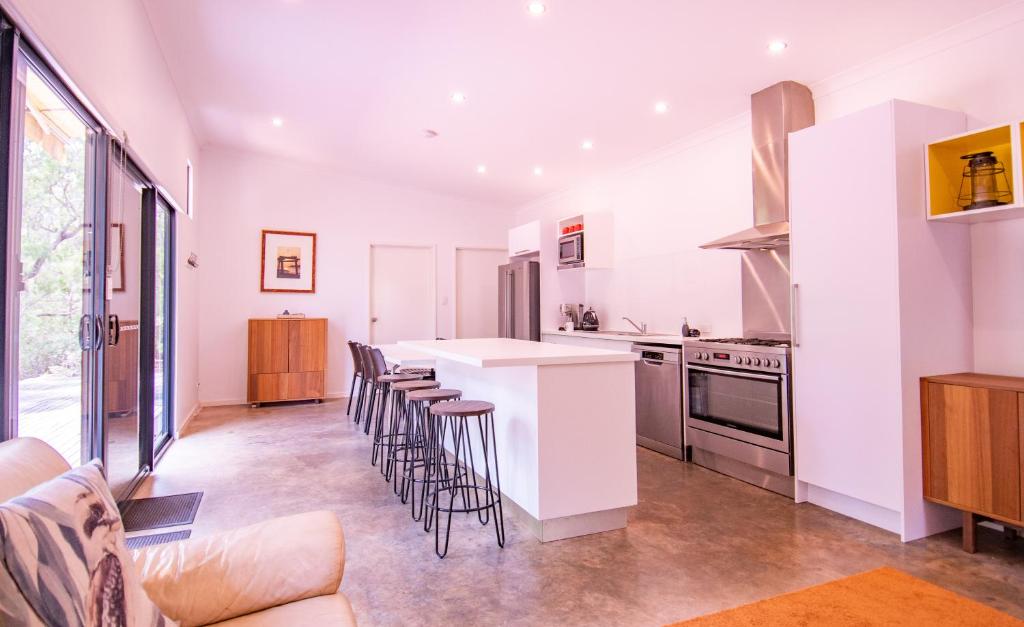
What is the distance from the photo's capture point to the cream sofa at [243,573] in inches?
50.9

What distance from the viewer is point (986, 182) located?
2.74 metres

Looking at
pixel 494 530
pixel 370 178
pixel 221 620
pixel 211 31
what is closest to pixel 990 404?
pixel 494 530

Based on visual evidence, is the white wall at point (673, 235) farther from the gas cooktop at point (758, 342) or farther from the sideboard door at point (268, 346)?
the sideboard door at point (268, 346)

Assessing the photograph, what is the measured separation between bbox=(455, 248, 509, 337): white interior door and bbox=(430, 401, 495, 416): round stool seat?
553 centimetres

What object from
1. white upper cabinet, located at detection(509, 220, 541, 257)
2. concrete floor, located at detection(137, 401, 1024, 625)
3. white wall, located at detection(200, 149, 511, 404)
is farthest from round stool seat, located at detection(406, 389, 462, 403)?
white wall, located at detection(200, 149, 511, 404)

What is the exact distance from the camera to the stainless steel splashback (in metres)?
4.01

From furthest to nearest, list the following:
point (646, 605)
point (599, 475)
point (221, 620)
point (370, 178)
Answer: point (370, 178) → point (599, 475) → point (646, 605) → point (221, 620)

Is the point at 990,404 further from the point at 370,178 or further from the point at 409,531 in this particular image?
the point at 370,178

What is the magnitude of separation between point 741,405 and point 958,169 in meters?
1.83

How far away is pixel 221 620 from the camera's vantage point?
1.33 meters

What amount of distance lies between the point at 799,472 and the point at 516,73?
3333mm

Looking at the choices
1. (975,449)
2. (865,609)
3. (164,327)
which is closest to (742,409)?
(975,449)

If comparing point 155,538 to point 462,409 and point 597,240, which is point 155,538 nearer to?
point 462,409

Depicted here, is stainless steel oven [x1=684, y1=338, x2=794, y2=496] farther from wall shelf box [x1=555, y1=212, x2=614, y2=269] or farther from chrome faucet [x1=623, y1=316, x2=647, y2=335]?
wall shelf box [x1=555, y1=212, x2=614, y2=269]
